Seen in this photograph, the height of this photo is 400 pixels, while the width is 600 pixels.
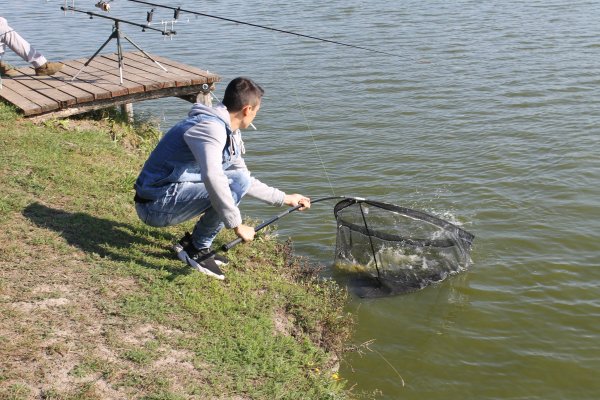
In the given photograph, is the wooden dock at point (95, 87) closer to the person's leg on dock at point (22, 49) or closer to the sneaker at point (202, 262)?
the person's leg on dock at point (22, 49)

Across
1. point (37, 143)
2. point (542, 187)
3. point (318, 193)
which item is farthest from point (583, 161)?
point (37, 143)

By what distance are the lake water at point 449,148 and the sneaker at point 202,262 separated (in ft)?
4.47

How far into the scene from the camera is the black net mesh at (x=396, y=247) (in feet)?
22.4

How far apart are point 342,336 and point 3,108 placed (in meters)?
5.32

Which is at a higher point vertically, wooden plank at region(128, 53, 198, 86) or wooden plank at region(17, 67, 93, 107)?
wooden plank at region(128, 53, 198, 86)

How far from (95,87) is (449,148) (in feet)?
16.5

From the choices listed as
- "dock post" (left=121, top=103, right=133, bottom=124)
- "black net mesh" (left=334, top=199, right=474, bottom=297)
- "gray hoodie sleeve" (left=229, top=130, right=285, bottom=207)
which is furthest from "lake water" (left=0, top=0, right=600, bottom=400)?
"dock post" (left=121, top=103, right=133, bottom=124)

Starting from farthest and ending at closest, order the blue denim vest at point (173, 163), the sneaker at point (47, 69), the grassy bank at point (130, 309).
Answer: the sneaker at point (47, 69) < the blue denim vest at point (173, 163) < the grassy bank at point (130, 309)

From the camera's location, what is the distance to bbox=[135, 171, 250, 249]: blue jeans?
18.0 feet

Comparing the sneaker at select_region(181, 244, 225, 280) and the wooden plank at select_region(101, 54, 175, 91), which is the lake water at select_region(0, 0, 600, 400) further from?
the wooden plank at select_region(101, 54, 175, 91)

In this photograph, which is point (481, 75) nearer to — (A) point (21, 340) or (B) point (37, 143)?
(B) point (37, 143)

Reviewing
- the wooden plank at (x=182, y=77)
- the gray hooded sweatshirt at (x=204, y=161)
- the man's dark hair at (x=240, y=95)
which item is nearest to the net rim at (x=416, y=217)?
the gray hooded sweatshirt at (x=204, y=161)

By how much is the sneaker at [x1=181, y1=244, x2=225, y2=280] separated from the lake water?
1.36 m

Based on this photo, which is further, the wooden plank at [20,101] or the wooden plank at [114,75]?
the wooden plank at [114,75]
